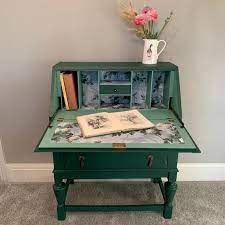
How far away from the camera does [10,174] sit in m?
2.01

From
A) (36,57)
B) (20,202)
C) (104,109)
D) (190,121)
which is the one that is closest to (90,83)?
(104,109)

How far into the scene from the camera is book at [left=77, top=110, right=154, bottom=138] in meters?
1.32

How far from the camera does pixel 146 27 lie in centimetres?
163

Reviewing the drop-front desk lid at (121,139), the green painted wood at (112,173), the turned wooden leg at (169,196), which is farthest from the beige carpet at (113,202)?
the drop-front desk lid at (121,139)

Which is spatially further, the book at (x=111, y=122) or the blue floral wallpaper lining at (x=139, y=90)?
the blue floral wallpaper lining at (x=139, y=90)

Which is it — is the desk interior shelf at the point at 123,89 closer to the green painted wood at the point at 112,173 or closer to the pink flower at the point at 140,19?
the pink flower at the point at 140,19

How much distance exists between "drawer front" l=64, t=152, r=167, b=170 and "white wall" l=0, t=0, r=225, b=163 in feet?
1.94

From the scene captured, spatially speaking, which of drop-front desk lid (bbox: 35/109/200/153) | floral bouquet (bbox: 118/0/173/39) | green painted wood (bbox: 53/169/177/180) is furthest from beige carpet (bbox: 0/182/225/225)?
floral bouquet (bbox: 118/0/173/39)

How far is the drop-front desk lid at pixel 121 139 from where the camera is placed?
1.21 meters

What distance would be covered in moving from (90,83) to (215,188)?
1.27 meters

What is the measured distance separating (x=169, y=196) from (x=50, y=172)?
0.96 metres

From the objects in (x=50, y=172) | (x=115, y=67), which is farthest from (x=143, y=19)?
(x=50, y=172)

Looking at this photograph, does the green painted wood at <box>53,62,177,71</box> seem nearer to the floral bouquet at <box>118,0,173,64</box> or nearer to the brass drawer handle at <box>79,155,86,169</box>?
the floral bouquet at <box>118,0,173,64</box>

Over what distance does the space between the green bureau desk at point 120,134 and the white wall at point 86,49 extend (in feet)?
0.57
